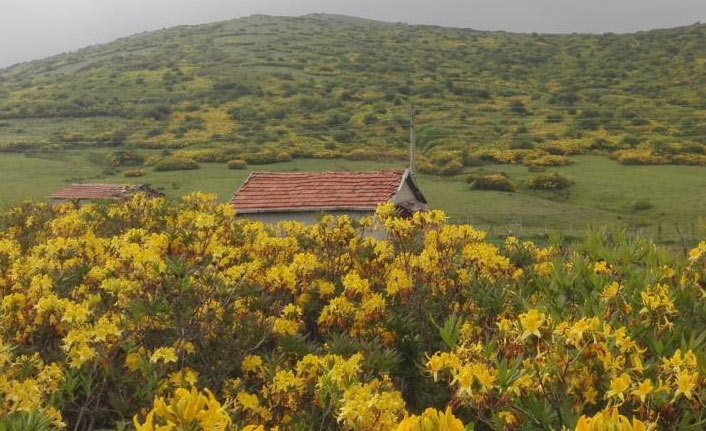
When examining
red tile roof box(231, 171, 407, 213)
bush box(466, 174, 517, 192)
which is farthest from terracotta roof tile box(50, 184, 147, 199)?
bush box(466, 174, 517, 192)

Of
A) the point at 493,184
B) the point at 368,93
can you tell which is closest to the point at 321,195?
the point at 493,184

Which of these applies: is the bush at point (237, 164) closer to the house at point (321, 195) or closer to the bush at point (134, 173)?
the bush at point (134, 173)

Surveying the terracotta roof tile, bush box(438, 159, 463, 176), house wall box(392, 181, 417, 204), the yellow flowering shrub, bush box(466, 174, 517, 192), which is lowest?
bush box(438, 159, 463, 176)

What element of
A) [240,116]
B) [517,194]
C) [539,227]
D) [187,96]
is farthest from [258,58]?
[539,227]

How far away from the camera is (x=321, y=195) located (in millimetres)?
17125

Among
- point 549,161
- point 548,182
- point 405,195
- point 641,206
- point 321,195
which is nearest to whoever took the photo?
point 321,195

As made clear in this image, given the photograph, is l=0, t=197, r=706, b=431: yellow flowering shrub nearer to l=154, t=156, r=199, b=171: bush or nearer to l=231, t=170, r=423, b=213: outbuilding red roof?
l=231, t=170, r=423, b=213: outbuilding red roof

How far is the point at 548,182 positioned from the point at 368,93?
109 feet

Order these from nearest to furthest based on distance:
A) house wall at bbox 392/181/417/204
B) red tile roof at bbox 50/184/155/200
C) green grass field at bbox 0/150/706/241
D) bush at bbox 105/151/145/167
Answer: house wall at bbox 392/181/417/204 < red tile roof at bbox 50/184/155/200 < green grass field at bbox 0/150/706/241 < bush at bbox 105/151/145/167

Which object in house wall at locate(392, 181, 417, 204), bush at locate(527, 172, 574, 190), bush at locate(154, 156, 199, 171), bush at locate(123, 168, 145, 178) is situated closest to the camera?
house wall at locate(392, 181, 417, 204)

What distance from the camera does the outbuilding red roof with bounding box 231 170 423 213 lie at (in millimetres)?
16484

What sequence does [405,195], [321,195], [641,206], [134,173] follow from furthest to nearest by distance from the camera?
[134,173]
[641,206]
[405,195]
[321,195]

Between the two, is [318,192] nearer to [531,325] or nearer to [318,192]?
[318,192]

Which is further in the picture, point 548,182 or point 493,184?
point 548,182
